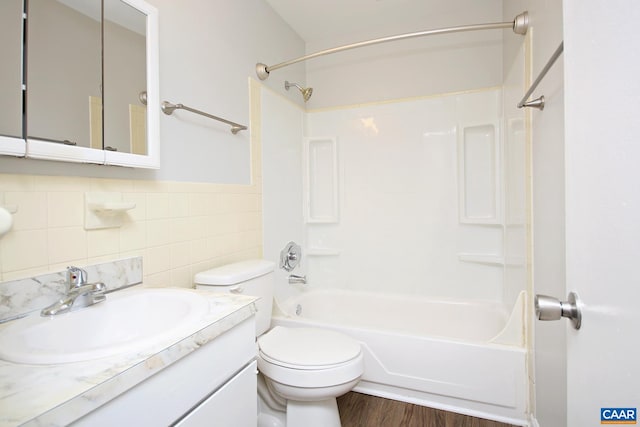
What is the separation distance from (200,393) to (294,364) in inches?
24.4

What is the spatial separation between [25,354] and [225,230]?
110 centimetres

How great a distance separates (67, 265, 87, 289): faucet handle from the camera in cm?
91

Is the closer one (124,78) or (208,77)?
(124,78)

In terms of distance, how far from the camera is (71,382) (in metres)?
0.53

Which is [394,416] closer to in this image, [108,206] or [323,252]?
[323,252]

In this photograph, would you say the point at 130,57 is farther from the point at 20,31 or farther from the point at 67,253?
the point at 67,253

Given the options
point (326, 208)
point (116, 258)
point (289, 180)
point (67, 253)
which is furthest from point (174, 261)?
point (326, 208)

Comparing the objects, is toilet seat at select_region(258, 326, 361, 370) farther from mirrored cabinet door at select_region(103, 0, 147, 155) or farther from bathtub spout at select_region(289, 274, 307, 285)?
mirrored cabinet door at select_region(103, 0, 147, 155)

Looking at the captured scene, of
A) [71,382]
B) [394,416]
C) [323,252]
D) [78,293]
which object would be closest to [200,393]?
[71,382]

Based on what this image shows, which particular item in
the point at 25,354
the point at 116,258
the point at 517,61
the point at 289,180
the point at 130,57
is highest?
the point at 517,61

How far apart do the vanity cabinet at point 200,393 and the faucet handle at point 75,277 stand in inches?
18.8

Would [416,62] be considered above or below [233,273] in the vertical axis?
above

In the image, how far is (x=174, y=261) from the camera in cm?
136

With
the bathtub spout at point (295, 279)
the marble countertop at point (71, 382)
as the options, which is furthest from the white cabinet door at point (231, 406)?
the bathtub spout at point (295, 279)
